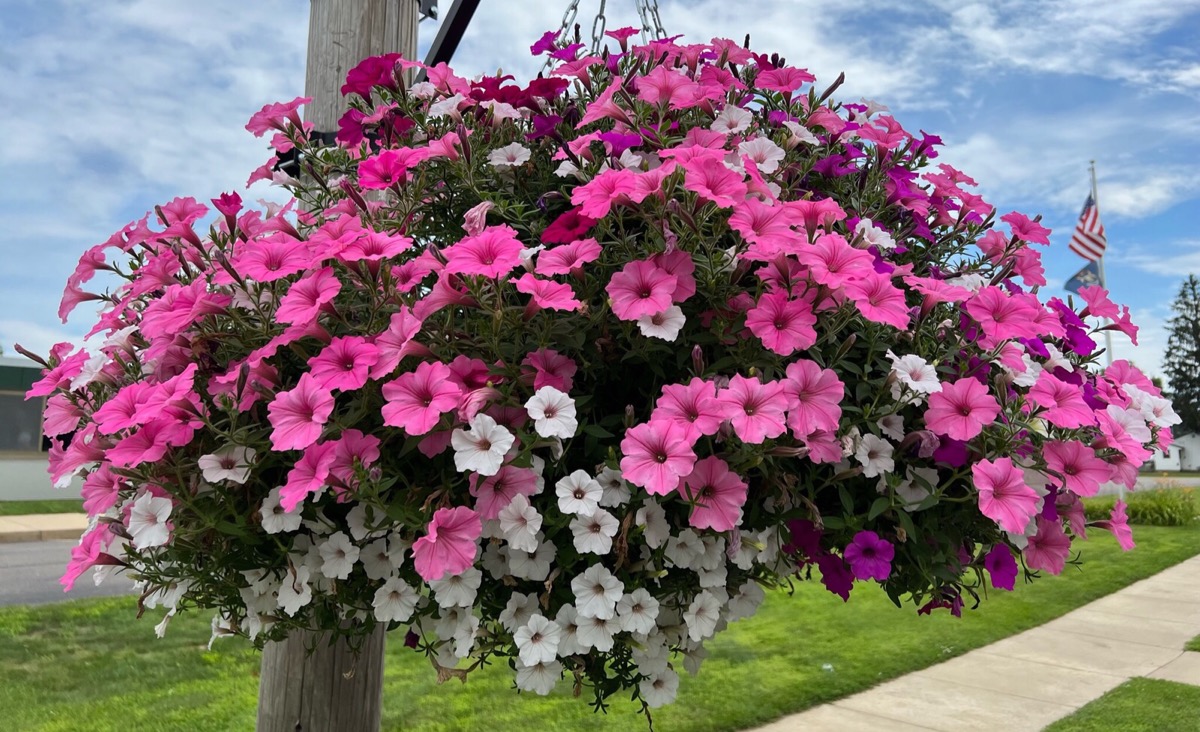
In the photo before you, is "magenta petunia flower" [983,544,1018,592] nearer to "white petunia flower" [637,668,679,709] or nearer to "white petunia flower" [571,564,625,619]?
"white petunia flower" [637,668,679,709]

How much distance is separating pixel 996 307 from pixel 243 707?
4841 mm

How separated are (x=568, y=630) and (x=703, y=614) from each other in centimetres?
24

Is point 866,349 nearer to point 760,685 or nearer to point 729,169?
point 729,169

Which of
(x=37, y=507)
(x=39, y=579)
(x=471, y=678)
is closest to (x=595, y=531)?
(x=471, y=678)

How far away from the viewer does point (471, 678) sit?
579 cm

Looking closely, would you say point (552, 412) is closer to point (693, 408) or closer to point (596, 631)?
point (693, 408)

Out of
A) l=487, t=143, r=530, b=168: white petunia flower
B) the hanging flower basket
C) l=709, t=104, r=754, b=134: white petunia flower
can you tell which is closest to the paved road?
the hanging flower basket

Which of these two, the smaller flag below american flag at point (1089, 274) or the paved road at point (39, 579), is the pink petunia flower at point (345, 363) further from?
the smaller flag below american flag at point (1089, 274)

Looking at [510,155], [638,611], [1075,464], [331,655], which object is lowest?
[331,655]

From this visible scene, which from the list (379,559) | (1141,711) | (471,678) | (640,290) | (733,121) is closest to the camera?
(640,290)

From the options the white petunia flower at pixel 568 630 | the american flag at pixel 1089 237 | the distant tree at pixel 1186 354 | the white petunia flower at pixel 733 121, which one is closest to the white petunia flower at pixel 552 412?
the white petunia flower at pixel 568 630

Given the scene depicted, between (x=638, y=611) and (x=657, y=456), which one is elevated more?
(x=657, y=456)

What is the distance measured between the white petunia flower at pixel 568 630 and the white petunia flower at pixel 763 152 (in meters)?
0.89

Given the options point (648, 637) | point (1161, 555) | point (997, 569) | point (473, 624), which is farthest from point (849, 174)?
point (1161, 555)
